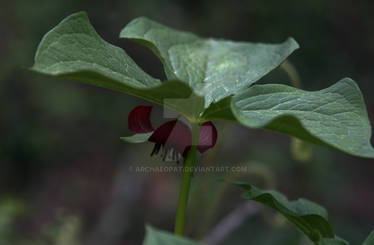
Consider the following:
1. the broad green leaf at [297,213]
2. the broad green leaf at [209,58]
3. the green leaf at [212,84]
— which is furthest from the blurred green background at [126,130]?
the broad green leaf at [297,213]

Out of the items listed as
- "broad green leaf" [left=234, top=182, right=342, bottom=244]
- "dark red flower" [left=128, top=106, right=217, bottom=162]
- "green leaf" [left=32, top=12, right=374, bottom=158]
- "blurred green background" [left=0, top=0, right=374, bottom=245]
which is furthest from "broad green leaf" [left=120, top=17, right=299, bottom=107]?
"blurred green background" [left=0, top=0, right=374, bottom=245]

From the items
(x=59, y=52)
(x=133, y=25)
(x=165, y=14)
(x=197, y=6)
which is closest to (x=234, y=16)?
(x=197, y=6)

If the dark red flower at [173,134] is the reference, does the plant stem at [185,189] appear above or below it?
below

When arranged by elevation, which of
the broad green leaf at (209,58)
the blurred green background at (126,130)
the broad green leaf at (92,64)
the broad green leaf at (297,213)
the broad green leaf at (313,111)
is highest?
the broad green leaf at (92,64)

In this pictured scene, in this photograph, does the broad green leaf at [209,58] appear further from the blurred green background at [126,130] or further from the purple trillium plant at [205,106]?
the blurred green background at [126,130]

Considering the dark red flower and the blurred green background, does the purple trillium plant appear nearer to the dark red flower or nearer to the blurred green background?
the dark red flower

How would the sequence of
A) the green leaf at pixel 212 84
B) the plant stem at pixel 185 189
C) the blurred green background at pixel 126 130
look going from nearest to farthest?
the green leaf at pixel 212 84, the plant stem at pixel 185 189, the blurred green background at pixel 126 130
